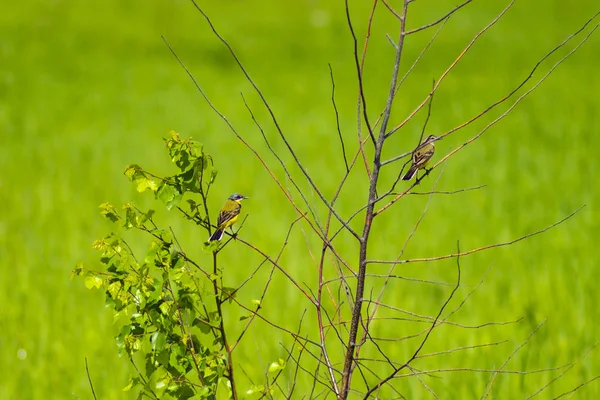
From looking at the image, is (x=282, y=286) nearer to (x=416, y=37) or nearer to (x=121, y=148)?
(x=121, y=148)

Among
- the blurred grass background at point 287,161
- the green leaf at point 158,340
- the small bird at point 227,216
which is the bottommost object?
the green leaf at point 158,340

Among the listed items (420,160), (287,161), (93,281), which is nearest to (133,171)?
(93,281)

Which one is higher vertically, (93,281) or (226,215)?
(226,215)

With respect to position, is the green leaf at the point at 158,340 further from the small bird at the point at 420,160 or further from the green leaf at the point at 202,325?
the small bird at the point at 420,160

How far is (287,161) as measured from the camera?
384 inches

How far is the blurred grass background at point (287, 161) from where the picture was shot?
475cm

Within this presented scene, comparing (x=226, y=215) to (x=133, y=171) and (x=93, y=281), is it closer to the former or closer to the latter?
(x=133, y=171)

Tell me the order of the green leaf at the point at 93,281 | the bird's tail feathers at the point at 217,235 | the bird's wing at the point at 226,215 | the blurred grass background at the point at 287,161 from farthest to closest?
the blurred grass background at the point at 287,161, the bird's wing at the point at 226,215, the bird's tail feathers at the point at 217,235, the green leaf at the point at 93,281

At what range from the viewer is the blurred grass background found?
4.75 m

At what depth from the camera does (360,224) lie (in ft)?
23.5

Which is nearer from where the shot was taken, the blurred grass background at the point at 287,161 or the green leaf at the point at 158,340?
the green leaf at the point at 158,340

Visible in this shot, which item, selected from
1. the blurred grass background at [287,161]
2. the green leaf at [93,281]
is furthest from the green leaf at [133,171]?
the blurred grass background at [287,161]

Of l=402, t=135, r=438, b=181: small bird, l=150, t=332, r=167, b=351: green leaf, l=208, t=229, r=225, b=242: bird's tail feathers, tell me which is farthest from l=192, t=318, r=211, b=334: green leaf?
l=402, t=135, r=438, b=181: small bird

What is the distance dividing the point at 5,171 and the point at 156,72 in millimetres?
6124
